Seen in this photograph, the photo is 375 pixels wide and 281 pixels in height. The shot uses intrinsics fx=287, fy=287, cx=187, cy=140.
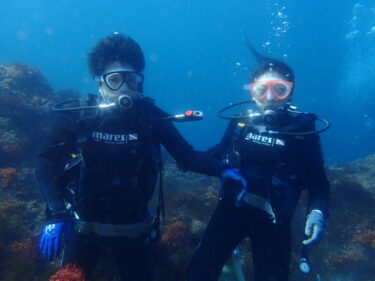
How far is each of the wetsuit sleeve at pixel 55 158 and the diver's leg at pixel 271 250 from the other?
269cm

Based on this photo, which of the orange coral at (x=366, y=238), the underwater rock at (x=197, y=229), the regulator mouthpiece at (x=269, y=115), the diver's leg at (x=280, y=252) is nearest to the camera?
the diver's leg at (x=280, y=252)

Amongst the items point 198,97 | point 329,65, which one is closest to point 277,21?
point 329,65

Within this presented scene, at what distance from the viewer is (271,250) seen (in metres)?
4.07

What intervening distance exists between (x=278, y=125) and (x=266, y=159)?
2.14ft

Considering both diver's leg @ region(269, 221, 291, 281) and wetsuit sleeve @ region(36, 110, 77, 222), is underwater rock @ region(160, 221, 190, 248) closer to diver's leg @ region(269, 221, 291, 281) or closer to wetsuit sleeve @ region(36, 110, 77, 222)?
diver's leg @ region(269, 221, 291, 281)

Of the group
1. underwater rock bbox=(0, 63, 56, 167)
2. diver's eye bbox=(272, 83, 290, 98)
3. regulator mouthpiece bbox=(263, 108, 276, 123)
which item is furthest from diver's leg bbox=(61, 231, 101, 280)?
underwater rock bbox=(0, 63, 56, 167)

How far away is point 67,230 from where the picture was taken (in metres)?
3.27

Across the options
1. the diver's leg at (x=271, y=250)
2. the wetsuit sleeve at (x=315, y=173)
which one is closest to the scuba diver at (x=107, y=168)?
the diver's leg at (x=271, y=250)

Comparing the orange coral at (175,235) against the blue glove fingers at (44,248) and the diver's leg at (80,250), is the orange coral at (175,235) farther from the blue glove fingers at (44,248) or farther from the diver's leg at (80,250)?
the blue glove fingers at (44,248)

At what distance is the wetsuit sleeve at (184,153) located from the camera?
161 inches

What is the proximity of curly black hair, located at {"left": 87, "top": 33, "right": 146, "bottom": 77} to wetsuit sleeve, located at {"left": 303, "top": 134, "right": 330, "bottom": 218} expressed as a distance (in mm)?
2841

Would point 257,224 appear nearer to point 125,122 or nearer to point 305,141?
point 305,141

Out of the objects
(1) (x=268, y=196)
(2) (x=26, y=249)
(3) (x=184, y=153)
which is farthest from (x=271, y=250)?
(2) (x=26, y=249)

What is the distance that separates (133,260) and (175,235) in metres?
3.24
